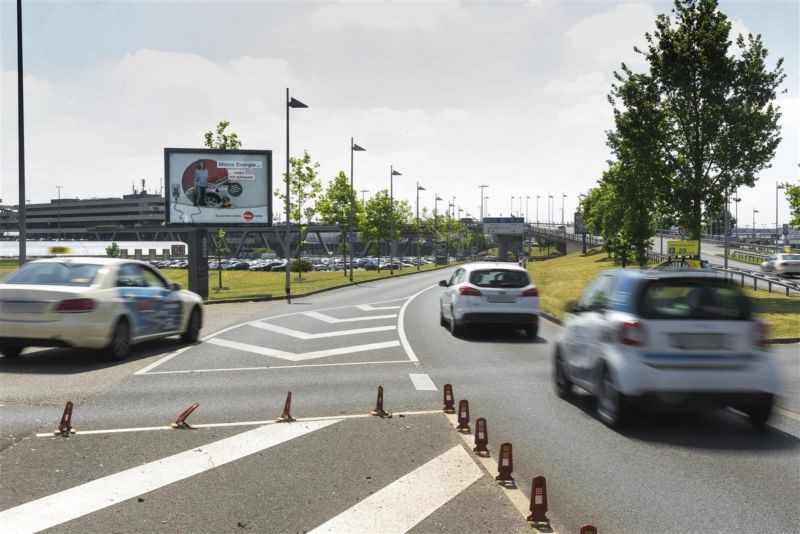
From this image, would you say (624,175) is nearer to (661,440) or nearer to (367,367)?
(367,367)

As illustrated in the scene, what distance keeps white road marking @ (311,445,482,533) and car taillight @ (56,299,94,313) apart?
731cm

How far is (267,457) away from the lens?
6578 millimetres

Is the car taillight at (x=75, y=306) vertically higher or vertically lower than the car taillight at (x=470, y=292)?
higher

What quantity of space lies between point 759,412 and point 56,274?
33.9 feet

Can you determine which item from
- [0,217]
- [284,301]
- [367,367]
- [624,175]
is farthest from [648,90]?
[0,217]

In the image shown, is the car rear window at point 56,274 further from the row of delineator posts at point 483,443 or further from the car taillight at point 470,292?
the car taillight at point 470,292

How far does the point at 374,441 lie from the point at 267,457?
3.55 ft

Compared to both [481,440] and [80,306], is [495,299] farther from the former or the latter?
[481,440]

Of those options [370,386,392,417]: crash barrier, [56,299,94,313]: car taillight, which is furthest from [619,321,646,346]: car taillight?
[56,299,94,313]: car taillight

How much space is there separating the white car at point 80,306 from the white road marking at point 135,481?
539 cm

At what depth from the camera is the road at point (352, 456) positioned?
16.7 feet

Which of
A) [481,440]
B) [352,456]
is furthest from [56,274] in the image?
[481,440]

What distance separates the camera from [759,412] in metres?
7.83

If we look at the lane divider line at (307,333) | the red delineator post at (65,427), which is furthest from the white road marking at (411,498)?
the lane divider line at (307,333)
